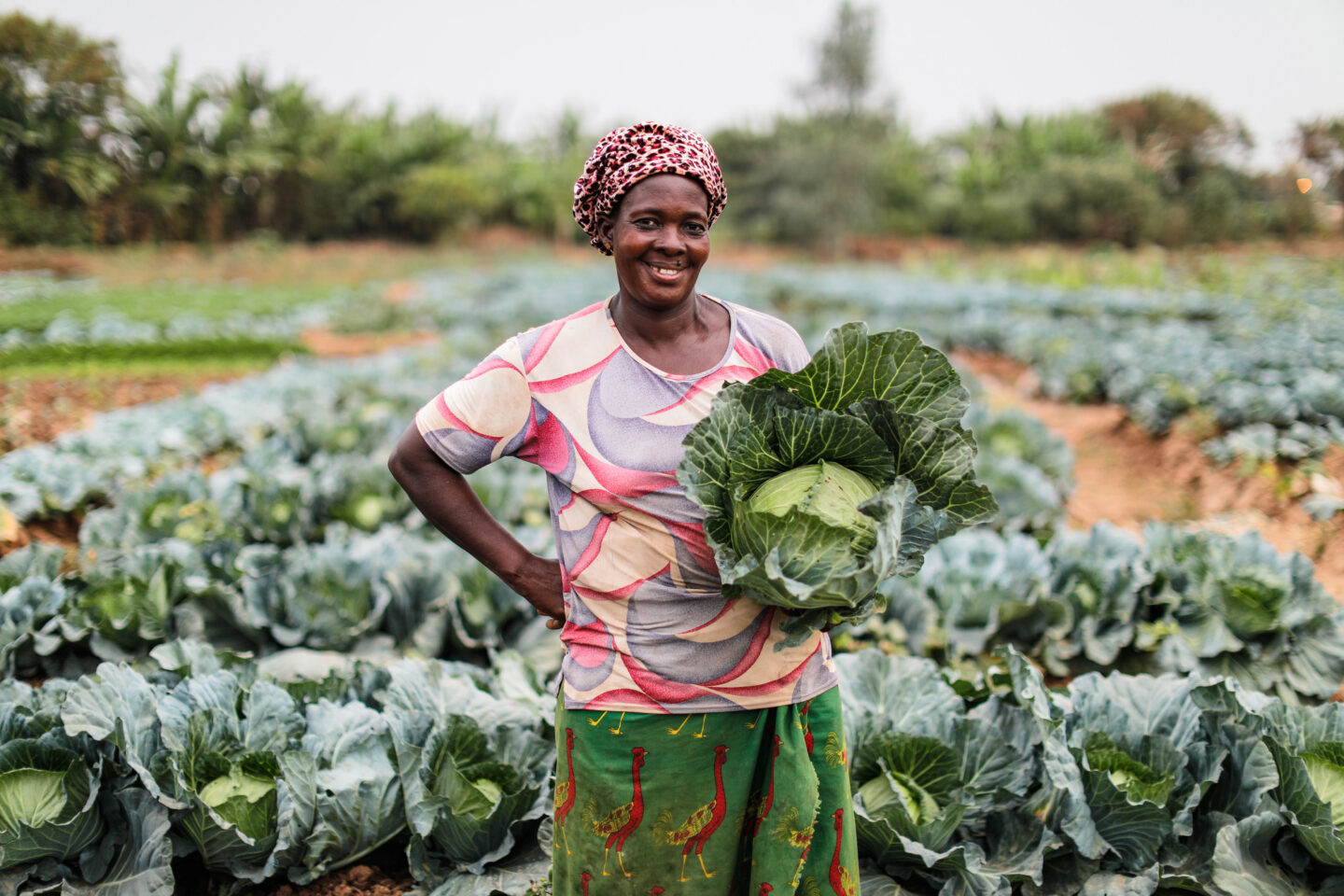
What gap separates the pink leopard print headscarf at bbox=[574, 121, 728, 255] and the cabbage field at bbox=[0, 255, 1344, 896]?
132 centimetres

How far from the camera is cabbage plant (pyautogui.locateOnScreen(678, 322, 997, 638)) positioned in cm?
127

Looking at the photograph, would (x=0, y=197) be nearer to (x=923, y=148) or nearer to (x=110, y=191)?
(x=110, y=191)

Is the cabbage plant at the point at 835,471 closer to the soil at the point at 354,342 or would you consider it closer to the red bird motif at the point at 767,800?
the red bird motif at the point at 767,800

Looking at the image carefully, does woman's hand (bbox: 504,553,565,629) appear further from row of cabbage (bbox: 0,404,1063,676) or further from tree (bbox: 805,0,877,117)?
tree (bbox: 805,0,877,117)

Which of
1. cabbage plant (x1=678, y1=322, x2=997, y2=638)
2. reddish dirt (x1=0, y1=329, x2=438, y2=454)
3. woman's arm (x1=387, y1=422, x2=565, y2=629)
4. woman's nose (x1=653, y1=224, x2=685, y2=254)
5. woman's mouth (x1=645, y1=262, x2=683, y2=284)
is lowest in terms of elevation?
reddish dirt (x1=0, y1=329, x2=438, y2=454)

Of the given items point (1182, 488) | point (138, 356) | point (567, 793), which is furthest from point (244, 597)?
point (138, 356)

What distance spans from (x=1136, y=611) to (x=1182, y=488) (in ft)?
10.7

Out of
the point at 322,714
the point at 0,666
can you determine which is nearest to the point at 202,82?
the point at 0,666

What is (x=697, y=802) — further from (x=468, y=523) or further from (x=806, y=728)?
(x=468, y=523)

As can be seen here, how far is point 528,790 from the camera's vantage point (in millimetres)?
2072

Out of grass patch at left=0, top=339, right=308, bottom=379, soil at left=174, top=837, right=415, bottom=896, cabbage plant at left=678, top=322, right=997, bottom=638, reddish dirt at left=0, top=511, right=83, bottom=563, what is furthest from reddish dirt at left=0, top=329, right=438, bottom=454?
cabbage plant at left=678, top=322, right=997, bottom=638

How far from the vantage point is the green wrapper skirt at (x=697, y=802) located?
4.64ft

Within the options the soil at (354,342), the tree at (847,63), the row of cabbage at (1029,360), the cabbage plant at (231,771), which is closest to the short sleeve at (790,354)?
the cabbage plant at (231,771)

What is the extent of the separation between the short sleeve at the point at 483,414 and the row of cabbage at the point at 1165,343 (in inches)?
223
